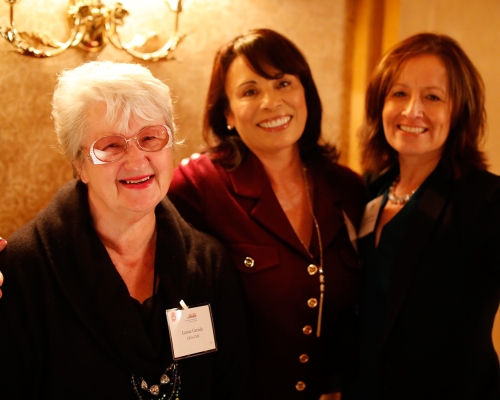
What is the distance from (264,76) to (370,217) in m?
0.76

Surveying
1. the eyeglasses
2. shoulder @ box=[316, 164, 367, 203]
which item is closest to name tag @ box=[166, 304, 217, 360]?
the eyeglasses

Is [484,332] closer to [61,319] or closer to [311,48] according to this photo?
[61,319]

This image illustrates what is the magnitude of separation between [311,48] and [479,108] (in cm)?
120

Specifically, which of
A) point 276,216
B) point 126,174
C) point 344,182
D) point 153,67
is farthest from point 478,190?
point 153,67

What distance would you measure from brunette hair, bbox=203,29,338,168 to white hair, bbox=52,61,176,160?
1.85ft

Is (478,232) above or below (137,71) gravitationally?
below

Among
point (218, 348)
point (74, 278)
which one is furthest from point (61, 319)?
point (218, 348)

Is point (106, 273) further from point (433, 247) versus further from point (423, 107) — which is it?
point (423, 107)

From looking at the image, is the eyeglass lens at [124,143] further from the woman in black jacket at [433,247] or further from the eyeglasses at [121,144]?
the woman in black jacket at [433,247]

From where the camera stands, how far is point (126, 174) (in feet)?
4.92

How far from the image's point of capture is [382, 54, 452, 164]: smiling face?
6.01 ft

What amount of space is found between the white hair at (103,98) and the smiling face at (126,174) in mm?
22

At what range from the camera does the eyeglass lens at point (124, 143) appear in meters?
1.47

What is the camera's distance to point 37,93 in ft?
6.86
